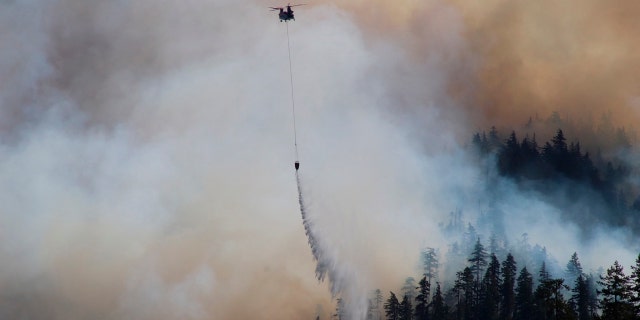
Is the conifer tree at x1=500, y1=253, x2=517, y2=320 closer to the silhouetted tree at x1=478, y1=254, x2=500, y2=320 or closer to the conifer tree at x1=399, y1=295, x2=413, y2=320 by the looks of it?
the silhouetted tree at x1=478, y1=254, x2=500, y2=320

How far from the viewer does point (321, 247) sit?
179750mm

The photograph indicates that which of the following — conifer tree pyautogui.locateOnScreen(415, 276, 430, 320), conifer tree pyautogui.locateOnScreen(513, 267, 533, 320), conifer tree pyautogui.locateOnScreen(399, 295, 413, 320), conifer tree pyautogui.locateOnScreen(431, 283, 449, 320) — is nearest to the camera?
conifer tree pyautogui.locateOnScreen(513, 267, 533, 320)

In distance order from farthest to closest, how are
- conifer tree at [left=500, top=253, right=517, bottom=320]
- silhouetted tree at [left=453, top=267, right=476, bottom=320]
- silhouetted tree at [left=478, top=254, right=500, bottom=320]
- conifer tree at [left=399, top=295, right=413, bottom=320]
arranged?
1. silhouetted tree at [left=453, top=267, right=476, bottom=320]
2. conifer tree at [left=399, top=295, right=413, bottom=320]
3. silhouetted tree at [left=478, top=254, right=500, bottom=320]
4. conifer tree at [left=500, top=253, right=517, bottom=320]

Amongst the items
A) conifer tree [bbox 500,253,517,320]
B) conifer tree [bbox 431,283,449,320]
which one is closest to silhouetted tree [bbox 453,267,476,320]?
conifer tree [bbox 431,283,449,320]

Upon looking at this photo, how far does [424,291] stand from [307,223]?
27.1 meters

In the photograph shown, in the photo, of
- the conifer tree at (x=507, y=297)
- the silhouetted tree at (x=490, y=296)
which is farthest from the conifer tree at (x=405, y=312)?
the conifer tree at (x=507, y=297)

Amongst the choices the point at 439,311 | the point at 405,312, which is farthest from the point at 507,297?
the point at 405,312

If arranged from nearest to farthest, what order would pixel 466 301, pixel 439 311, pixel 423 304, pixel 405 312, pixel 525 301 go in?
pixel 525 301, pixel 439 311, pixel 405 312, pixel 423 304, pixel 466 301

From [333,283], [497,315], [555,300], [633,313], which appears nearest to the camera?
[633,313]

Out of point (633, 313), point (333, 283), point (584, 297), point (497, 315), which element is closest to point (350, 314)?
point (333, 283)

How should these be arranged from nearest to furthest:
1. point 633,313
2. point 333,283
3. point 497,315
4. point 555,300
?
point 633,313, point 555,300, point 333,283, point 497,315

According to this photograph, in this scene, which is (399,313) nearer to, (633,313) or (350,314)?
(350,314)

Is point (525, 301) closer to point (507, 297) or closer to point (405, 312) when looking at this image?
point (507, 297)

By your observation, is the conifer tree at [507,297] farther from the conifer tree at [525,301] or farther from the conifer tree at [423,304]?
the conifer tree at [423,304]
